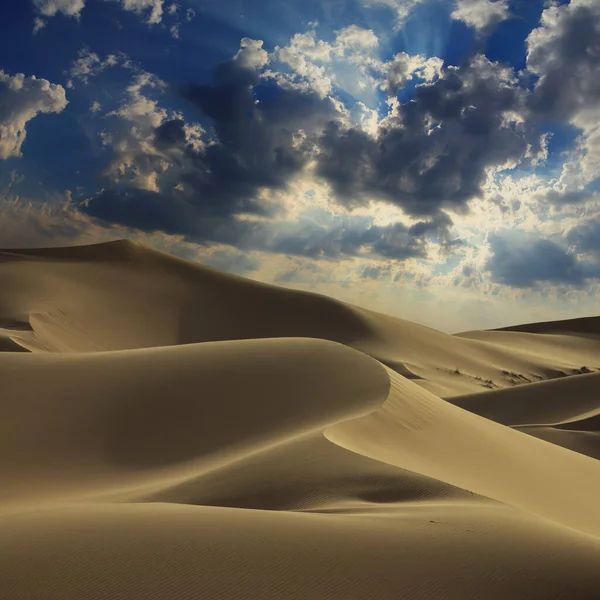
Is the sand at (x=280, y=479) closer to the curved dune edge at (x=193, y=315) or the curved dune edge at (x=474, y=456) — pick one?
the curved dune edge at (x=474, y=456)

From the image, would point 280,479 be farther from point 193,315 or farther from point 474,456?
point 193,315

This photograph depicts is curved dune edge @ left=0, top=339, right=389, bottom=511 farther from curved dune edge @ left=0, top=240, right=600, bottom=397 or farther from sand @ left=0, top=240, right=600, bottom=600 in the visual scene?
curved dune edge @ left=0, top=240, right=600, bottom=397

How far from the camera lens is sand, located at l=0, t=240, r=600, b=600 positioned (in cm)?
396

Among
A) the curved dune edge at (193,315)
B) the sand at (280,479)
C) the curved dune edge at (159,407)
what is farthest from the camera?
the curved dune edge at (193,315)

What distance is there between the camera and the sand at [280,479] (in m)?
3.96

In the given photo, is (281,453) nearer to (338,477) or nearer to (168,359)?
(338,477)

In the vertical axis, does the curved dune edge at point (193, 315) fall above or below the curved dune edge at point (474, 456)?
above

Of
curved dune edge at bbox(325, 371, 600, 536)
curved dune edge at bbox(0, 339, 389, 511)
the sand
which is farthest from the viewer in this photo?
curved dune edge at bbox(0, 339, 389, 511)

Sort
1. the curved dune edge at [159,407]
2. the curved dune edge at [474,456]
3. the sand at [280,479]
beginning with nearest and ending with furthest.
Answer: the sand at [280,479], the curved dune edge at [474,456], the curved dune edge at [159,407]

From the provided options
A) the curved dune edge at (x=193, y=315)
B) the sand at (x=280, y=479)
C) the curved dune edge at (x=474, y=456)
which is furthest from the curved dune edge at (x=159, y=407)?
the curved dune edge at (x=193, y=315)

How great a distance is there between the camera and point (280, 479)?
6570 mm

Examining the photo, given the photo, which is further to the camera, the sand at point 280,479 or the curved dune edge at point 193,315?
the curved dune edge at point 193,315

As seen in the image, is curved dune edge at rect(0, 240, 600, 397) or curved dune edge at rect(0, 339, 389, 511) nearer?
curved dune edge at rect(0, 339, 389, 511)

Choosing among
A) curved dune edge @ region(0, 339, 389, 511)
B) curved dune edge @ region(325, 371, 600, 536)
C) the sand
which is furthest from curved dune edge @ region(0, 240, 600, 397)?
curved dune edge @ region(325, 371, 600, 536)
